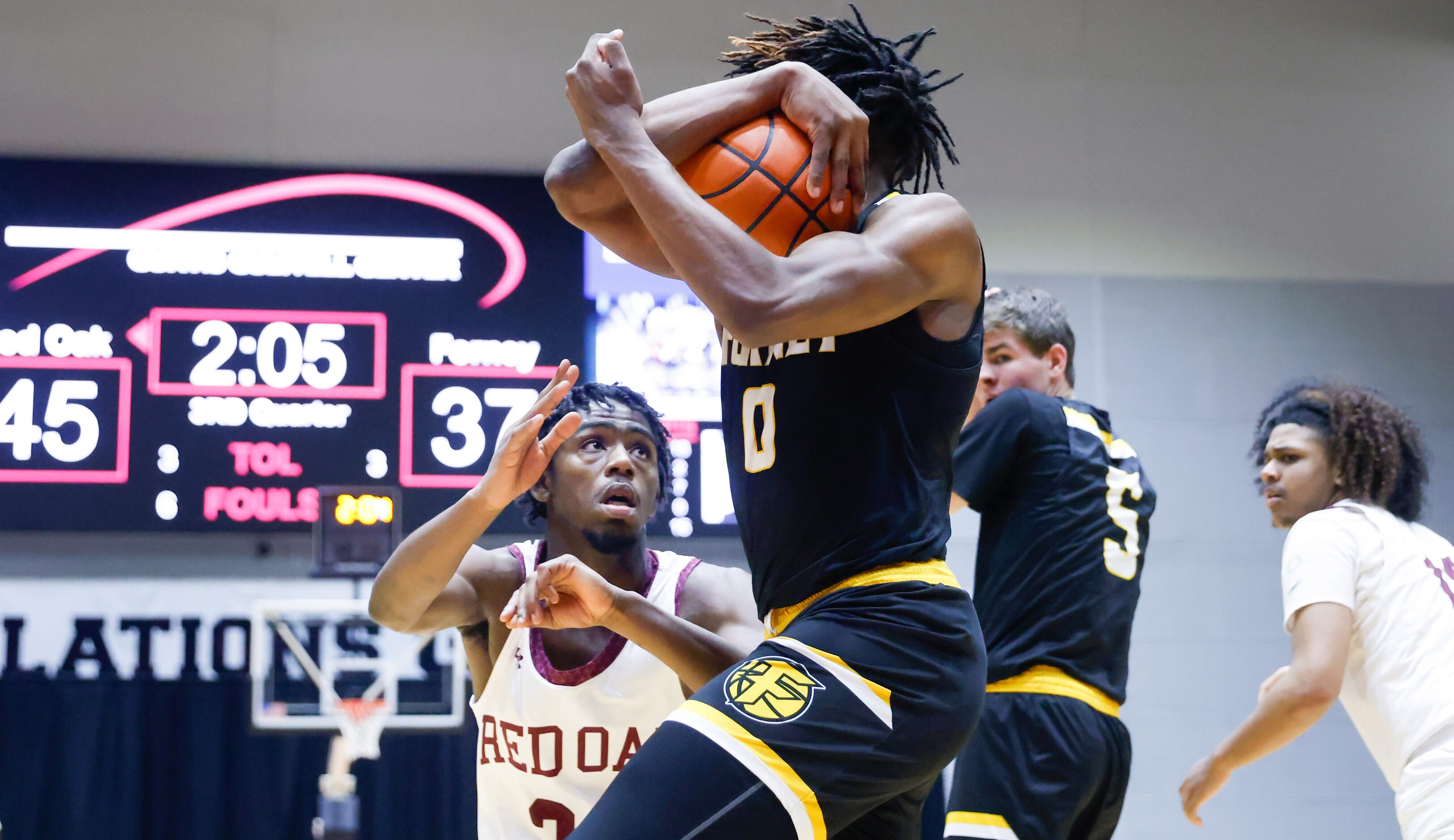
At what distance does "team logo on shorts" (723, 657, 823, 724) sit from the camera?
1.65 m

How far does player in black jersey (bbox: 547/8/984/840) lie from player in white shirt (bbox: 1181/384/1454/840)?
56.2 inches

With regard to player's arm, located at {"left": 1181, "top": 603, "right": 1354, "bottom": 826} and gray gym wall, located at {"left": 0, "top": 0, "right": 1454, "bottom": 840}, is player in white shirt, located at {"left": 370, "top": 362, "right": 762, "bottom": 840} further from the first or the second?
gray gym wall, located at {"left": 0, "top": 0, "right": 1454, "bottom": 840}

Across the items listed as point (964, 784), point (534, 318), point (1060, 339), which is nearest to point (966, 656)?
point (964, 784)

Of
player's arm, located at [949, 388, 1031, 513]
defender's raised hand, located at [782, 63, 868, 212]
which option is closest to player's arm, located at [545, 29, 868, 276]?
defender's raised hand, located at [782, 63, 868, 212]

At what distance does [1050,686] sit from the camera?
9.98ft

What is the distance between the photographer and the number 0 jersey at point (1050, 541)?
121 inches

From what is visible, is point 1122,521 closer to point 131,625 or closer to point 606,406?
point 606,406

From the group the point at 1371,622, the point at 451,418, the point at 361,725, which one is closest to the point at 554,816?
the point at 1371,622

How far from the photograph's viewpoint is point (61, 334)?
5594mm

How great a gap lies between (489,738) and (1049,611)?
4.28 ft

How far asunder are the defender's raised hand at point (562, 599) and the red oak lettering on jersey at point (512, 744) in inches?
26.9

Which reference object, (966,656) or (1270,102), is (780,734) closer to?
(966,656)

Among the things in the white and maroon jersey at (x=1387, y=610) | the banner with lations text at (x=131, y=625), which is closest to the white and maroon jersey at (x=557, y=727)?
the white and maroon jersey at (x=1387, y=610)

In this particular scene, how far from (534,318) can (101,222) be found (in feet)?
6.30
